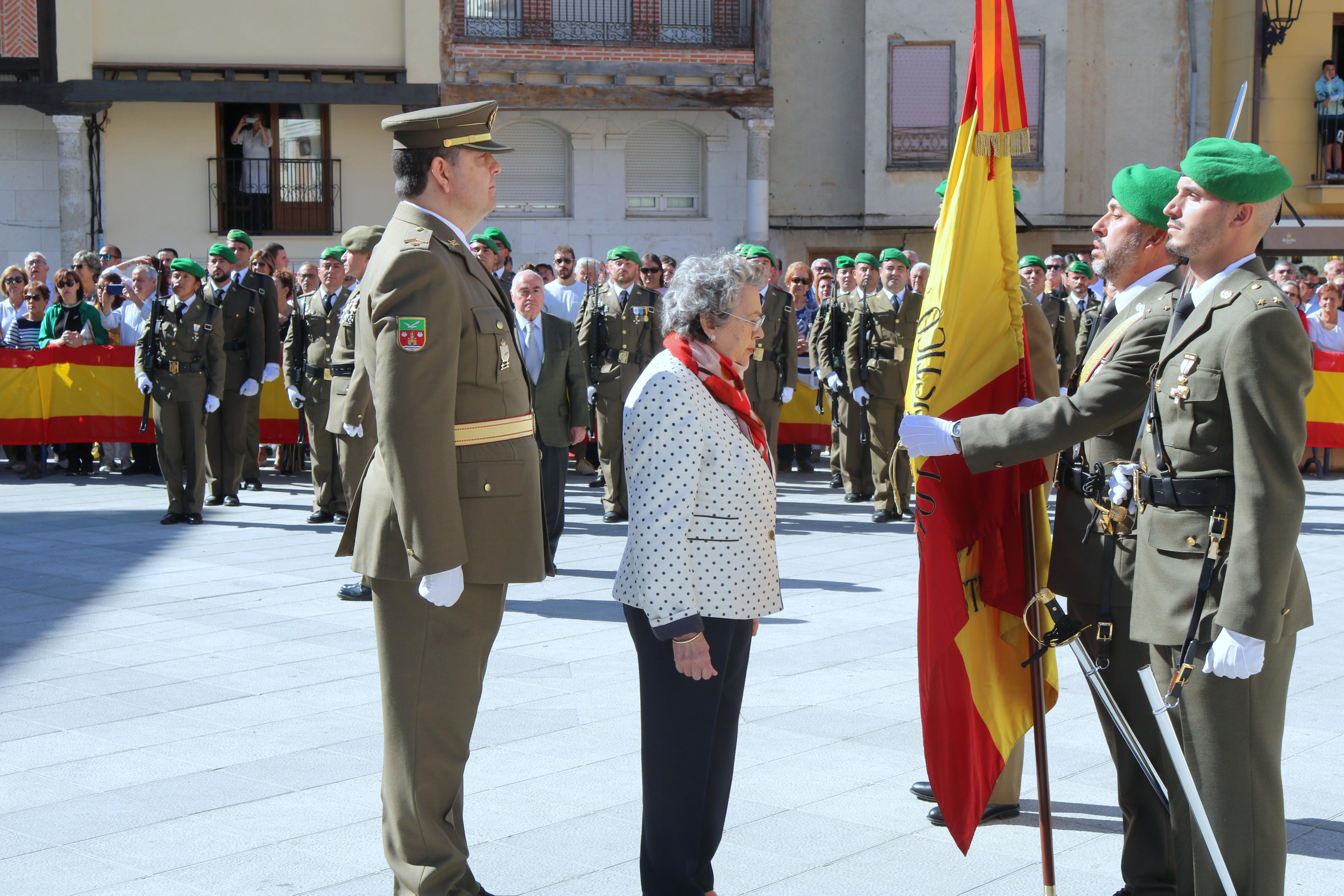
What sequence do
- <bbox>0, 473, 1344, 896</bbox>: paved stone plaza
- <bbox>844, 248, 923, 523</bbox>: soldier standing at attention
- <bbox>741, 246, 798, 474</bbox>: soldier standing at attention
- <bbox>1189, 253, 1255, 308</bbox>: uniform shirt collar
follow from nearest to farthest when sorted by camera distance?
1. <bbox>1189, 253, 1255, 308</bbox>: uniform shirt collar
2. <bbox>0, 473, 1344, 896</bbox>: paved stone plaza
3. <bbox>844, 248, 923, 523</bbox>: soldier standing at attention
4. <bbox>741, 246, 798, 474</bbox>: soldier standing at attention

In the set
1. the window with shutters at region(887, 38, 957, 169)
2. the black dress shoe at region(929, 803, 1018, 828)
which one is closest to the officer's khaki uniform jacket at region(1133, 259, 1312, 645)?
the black dress shoe at region(929, 803, 1018, 828)

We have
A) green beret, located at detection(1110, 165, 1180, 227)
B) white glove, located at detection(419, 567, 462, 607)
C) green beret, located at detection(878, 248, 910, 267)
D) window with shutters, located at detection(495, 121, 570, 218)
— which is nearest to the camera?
white glove, located at detection(419, 567, 462, 607)

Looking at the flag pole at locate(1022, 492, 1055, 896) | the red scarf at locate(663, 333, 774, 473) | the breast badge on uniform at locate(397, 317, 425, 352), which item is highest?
the breast badge on uniform at locate(397, 317, 425, 352)

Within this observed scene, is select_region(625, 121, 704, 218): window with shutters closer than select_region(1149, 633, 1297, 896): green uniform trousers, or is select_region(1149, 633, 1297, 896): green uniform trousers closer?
select_region(1149, 633, 1297, 896): green uniform trousers

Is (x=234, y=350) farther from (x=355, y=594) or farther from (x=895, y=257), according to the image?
(x=895, y=257)

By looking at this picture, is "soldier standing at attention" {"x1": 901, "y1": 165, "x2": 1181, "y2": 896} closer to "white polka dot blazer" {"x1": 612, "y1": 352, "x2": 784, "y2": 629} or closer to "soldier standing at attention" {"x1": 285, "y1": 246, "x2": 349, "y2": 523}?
"white polka dot blazer" {"x1": 612, "y1": 352, "x2": 784, "y2": 629}

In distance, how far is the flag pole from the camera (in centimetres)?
382

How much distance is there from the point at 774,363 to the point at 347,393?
19.1ft

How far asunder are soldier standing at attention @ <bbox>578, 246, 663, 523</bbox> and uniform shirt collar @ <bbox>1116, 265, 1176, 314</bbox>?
7764 mm

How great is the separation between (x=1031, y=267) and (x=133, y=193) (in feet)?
50.2

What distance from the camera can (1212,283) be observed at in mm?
3402

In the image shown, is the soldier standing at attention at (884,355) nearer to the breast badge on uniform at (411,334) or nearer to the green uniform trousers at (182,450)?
the green uniform trousers at (182,450)

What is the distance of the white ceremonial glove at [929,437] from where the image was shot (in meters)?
3.91

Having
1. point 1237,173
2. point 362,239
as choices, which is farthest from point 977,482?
point 362,239
